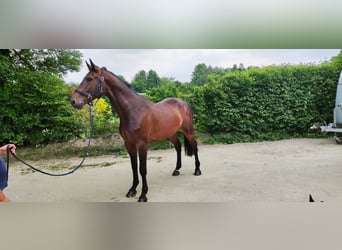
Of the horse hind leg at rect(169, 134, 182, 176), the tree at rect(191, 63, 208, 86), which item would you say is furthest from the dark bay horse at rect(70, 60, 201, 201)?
the tree at rect(191, 63, 208, 86)

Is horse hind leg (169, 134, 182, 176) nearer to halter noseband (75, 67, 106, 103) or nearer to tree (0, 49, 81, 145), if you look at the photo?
halter noseband (75, 67, 106, 103)

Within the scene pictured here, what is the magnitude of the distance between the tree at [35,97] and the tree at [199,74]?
1.28 m

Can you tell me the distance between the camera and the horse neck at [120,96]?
2422 millimetres

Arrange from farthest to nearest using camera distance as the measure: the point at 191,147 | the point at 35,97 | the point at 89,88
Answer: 1. the point at 35,97
2. the point at 191,147
3. the point at 89,88

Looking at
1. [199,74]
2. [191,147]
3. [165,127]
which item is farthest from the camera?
[199,74]

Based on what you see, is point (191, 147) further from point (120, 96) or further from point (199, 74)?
point (120, 96)

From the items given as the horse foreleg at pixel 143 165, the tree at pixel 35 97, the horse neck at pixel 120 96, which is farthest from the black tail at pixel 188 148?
the tree at pixel 35 97

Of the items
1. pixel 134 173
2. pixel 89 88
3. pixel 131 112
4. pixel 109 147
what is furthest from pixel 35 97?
pixel 134 173

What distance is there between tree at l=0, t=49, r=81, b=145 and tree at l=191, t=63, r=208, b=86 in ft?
4.20

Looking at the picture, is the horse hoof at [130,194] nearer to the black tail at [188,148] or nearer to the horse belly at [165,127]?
the horse belly at [165,127]

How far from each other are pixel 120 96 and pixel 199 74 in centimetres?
118

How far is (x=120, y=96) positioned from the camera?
96.0 inches
